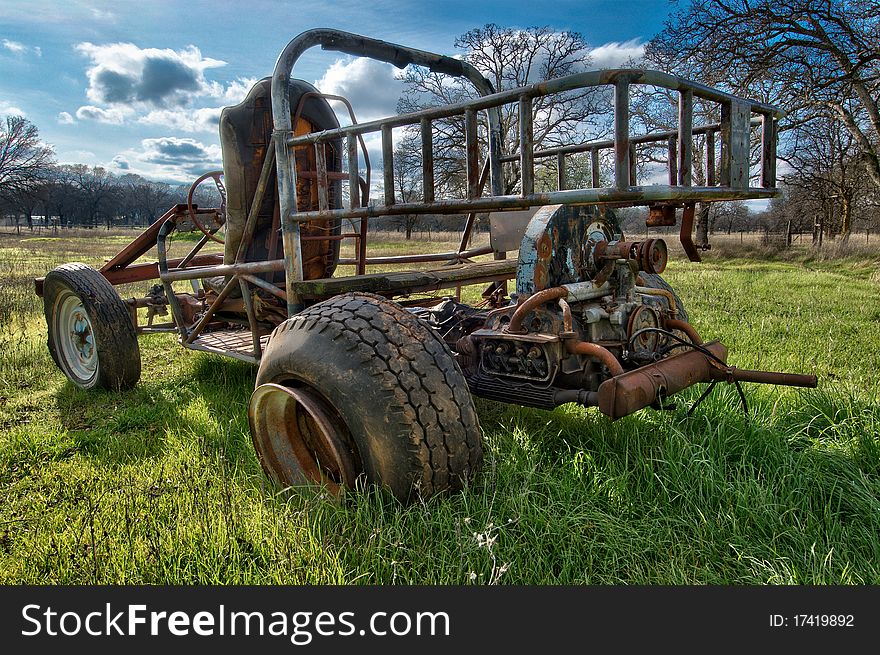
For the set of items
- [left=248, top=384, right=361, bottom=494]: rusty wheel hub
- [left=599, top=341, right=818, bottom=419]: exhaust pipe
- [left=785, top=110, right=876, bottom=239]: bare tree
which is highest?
[left=785, top=110, right=876, bottom=239]: bare tree

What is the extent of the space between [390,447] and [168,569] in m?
1.00

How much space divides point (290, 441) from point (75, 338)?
3.63 meters

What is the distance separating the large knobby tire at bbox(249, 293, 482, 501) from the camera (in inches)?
94.8

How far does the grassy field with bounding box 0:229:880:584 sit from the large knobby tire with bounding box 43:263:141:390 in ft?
1.27

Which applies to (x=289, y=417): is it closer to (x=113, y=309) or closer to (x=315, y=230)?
(x=315, y=230)

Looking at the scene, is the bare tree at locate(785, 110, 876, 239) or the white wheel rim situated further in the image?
the bare tree at locate(785, 110, 876, 239)

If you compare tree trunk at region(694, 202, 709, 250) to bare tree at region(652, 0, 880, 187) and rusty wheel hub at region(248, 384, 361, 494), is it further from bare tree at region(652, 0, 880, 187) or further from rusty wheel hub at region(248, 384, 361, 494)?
rusty wheel hub at region(248, 384, 361, 494)

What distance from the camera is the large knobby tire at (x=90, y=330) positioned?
16.2ft

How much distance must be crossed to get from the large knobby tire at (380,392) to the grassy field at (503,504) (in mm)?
158

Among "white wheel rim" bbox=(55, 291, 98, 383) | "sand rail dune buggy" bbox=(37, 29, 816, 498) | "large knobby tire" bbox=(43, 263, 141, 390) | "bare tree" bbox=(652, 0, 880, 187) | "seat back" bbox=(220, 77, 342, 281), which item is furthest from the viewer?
"bare tree" bbox=(652, 0, 880, 187)

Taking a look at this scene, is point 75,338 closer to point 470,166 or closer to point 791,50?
point 470,166

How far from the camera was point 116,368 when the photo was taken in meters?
5.01

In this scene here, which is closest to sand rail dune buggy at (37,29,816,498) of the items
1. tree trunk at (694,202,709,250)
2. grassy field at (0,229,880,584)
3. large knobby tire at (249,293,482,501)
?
large knobby tire at (249,293,482,501)

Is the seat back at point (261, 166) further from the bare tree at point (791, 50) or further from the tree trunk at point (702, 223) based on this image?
the tree trunk at point (702, 223)
